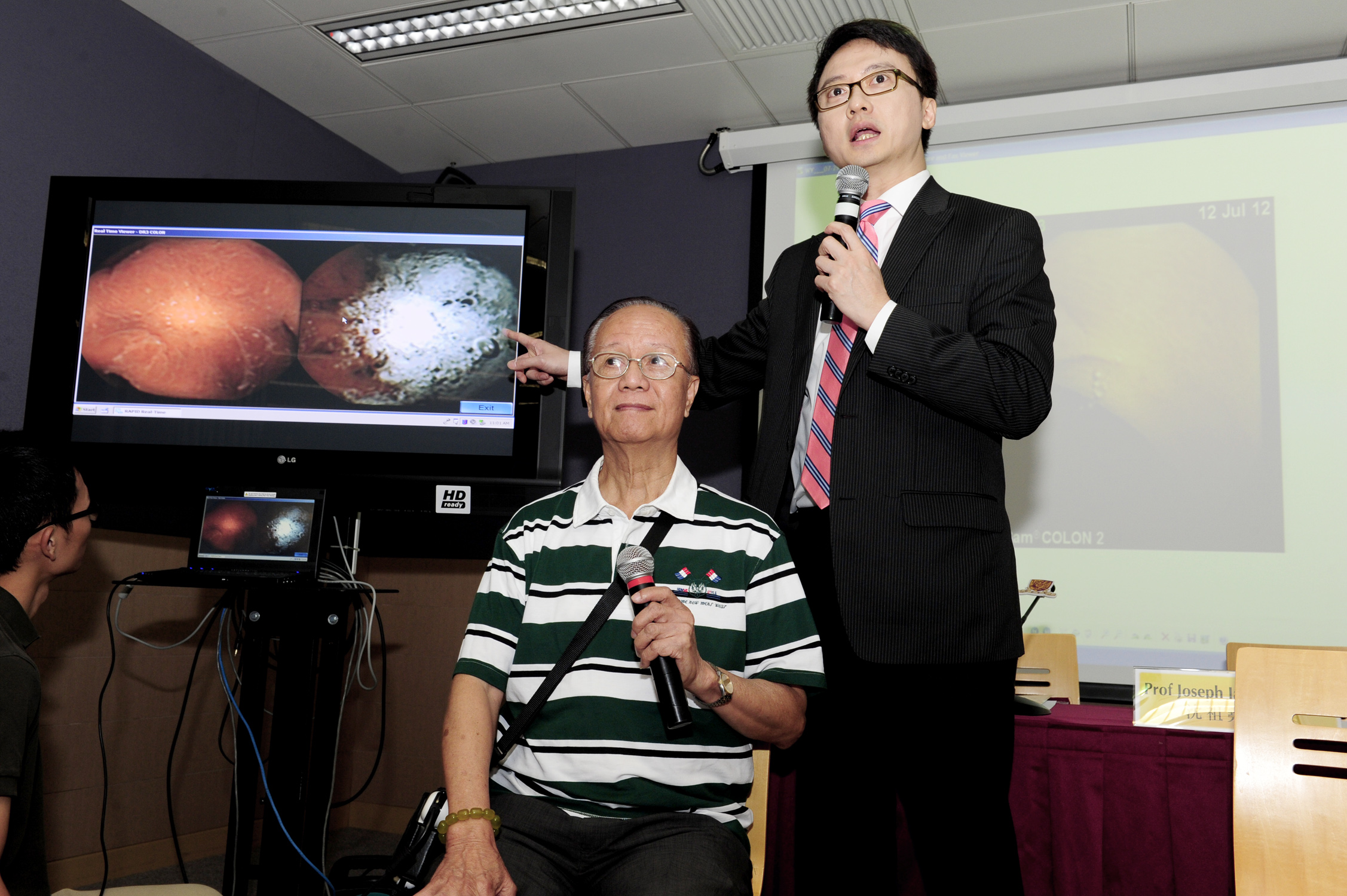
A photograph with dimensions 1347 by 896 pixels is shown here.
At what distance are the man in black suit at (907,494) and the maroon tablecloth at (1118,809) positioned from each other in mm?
297

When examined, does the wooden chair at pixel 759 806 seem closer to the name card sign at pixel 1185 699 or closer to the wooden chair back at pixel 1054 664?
the name card sign at pixel 1185 699

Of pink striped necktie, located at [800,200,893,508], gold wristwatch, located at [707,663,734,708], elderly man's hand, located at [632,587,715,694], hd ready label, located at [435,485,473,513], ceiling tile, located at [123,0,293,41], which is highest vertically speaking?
ceiling tile, located at [123,0,293,41]

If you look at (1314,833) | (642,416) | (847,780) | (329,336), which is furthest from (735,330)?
(1314,833)

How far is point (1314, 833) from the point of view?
1602 mm

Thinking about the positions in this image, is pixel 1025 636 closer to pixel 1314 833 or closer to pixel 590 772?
pixel 1314 833

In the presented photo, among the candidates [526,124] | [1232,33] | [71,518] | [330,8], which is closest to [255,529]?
[71,518]

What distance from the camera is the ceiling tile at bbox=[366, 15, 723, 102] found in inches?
131

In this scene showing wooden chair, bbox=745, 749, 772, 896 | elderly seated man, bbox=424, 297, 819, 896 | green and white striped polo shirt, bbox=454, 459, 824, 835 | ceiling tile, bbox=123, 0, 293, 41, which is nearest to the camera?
elderly seated man, bbox=424, 297, 819, 896

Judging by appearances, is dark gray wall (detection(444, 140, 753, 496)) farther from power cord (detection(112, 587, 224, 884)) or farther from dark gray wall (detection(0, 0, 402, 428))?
power cord (detection(112, 587, 224, 884))

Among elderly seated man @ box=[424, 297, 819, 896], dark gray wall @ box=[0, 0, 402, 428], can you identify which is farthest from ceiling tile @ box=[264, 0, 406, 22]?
elderly seated man @ box=[424, 297, 819, 896]

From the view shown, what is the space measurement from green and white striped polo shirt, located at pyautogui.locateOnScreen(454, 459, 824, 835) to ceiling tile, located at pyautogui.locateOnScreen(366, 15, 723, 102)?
2.21 metres

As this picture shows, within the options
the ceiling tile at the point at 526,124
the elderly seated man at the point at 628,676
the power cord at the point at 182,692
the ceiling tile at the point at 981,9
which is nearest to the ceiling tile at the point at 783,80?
the ceiling tile at the point at 981,9

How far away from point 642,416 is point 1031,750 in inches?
42.2

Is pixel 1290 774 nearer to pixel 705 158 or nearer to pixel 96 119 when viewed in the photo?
pixel 705 158
